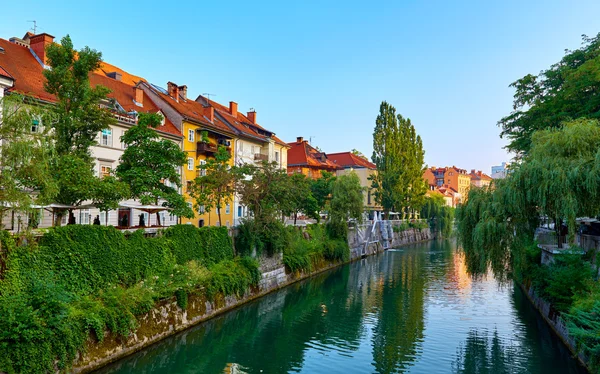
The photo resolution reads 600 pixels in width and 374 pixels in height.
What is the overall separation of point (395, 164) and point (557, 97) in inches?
1197

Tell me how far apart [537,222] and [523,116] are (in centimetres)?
1392

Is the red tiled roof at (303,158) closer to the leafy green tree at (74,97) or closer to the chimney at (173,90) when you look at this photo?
the chimney at (173,90)

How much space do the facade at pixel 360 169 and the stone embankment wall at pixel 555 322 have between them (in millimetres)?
43000

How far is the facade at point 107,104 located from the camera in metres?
24.2

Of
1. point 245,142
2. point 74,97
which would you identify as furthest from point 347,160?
point 74,97

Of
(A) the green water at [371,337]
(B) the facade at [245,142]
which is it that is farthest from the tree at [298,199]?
(A) the green water at [371,337]

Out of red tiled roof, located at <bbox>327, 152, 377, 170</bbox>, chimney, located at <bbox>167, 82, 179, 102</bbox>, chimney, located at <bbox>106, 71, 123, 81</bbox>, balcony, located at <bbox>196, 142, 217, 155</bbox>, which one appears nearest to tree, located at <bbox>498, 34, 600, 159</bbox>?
balcony, located at <bbox>196, 142, 217, 155</bbox>

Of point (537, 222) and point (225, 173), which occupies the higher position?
point (225, 173)

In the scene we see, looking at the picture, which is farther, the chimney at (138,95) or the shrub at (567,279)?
the chimney at (138,95)

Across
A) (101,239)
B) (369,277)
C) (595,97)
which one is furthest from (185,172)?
(595,97)

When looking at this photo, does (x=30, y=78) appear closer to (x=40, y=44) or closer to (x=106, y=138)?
(x=40, y=44)

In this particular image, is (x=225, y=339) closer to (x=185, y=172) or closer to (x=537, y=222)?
(x=537, y=222)

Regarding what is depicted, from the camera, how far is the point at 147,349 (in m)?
15.6

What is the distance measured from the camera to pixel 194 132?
3559 centimetres
